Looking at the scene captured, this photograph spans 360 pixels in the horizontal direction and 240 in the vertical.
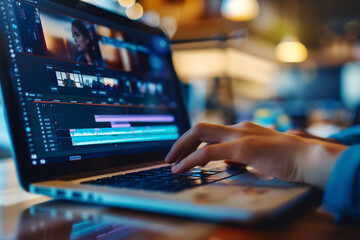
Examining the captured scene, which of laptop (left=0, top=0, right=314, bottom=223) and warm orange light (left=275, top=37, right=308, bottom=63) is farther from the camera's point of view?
warm orange light (left=275, top=37, right=308, bottom=63)

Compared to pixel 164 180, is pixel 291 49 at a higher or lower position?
higher

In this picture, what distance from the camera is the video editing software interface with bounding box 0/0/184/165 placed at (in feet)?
1.87

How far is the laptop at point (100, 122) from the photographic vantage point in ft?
1.33

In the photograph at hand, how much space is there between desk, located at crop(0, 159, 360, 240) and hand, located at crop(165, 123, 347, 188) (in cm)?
5

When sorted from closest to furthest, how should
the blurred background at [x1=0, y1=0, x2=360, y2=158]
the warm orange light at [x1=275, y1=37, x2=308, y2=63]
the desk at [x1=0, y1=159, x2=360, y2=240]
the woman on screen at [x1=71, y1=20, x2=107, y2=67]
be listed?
the desk at [x1=0, y1=159, x2=360, y2=240]
the woman on screen at [x1=71, y1=20, x2=107, y2=67]
the blurred background at [x1=0, y1=0, x2=360, y2=158]
the warm orange light at [x1=275, y1=37, x2=308, y2=63]

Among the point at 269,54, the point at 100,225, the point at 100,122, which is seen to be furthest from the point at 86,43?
the point at 269,54

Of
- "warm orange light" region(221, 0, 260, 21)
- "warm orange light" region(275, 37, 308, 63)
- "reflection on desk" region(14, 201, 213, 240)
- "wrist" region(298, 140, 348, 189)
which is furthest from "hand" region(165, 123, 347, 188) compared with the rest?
"warm orange light" region(275, 37, 308, 63)

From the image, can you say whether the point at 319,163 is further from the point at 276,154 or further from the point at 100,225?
the point at 100,225

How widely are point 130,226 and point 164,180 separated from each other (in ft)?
0.42

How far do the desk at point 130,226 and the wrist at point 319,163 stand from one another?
0.13 ft

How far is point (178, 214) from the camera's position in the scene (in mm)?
380

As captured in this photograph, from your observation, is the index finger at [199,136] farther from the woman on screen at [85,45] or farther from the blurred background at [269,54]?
the blurred background at [269,54]

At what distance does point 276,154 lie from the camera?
1.64 ft

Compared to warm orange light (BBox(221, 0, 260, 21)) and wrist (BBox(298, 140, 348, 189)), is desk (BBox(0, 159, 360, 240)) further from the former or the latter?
warm orange light (BBox(221, 0, 260, 21))
